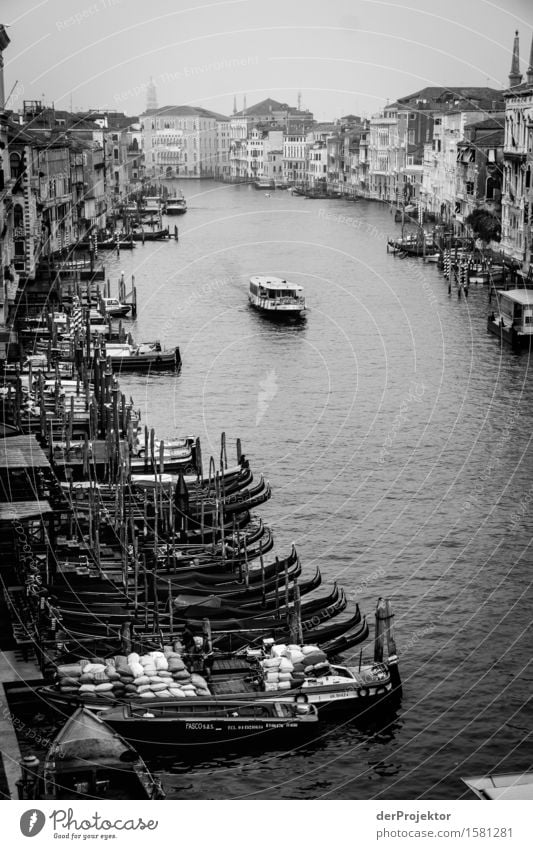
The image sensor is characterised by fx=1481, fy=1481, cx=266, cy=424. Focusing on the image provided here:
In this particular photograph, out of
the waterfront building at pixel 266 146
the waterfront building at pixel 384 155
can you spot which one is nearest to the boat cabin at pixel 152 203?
the waterfront building at pixel 384 155

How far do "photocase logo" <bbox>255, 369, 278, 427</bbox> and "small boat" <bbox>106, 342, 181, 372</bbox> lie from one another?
1.53 meters

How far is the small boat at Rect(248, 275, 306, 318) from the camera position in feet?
93.2

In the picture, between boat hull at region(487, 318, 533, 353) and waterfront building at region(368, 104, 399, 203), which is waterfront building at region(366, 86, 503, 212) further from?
boat hull at region(487, 318, 533, 353)

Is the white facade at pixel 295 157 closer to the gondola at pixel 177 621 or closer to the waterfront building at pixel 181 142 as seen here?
the waterfront building at pixel 181 142

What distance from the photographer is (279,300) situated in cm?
2839

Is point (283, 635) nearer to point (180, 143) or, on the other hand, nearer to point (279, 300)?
point (279, 300)

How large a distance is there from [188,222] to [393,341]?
27448mm

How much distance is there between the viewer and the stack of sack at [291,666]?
991cm

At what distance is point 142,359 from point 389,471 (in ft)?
24.4
